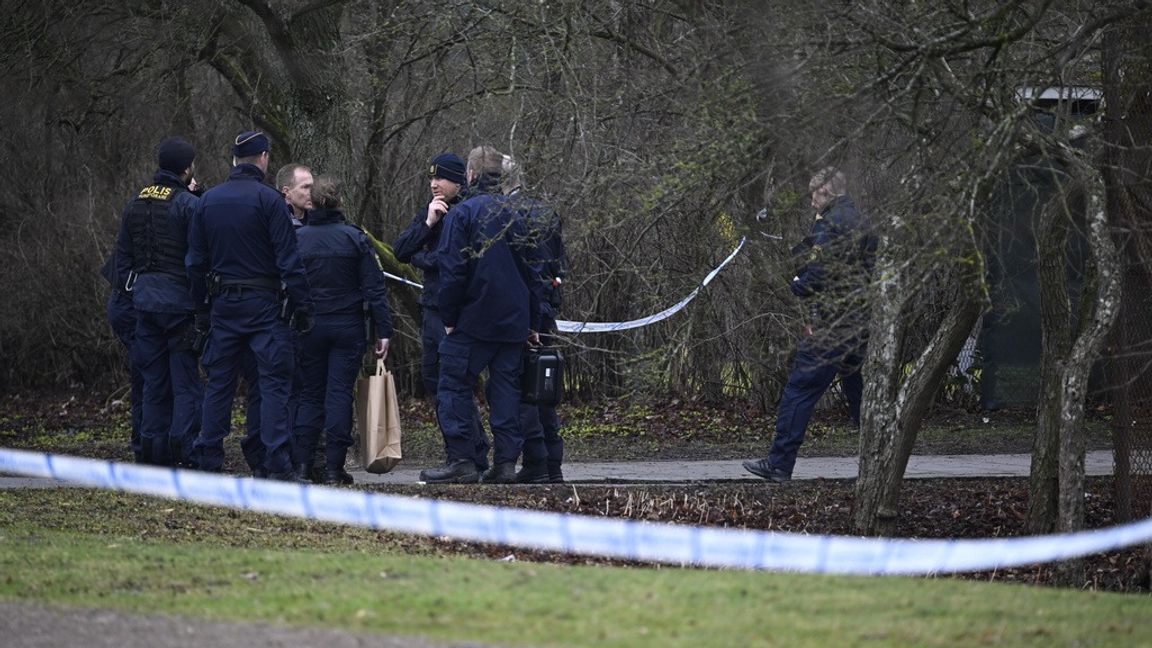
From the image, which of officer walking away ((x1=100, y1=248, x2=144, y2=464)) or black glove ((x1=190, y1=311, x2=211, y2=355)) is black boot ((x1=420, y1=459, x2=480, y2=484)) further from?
officer walking away ((x1=100, y1=248, x2=144, y2=464))

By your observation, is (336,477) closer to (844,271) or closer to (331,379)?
(331,379)

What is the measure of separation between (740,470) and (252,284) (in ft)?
13.6

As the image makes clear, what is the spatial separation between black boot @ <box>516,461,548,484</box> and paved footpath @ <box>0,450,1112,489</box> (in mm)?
336

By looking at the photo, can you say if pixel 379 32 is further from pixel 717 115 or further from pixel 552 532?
pixel 552 532

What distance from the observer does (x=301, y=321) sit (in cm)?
1012

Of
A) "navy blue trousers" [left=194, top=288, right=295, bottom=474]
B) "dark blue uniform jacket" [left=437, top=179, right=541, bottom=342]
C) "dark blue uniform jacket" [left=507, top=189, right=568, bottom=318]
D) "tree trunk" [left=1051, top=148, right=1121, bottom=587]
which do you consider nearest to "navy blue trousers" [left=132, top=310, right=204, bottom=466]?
"navy blue trousers" [left=194, top=288, right=295, bottom=474]

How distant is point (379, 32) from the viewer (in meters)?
11.0

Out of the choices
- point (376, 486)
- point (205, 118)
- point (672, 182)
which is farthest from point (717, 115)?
point (205, 118)

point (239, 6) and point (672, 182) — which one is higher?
point (239, 6)

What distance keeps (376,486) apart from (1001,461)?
17.1 feet

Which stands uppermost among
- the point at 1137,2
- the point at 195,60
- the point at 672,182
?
the point at 195,60

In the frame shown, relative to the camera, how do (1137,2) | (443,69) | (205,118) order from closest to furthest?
(1137,2)
(443,69)
(205,118)

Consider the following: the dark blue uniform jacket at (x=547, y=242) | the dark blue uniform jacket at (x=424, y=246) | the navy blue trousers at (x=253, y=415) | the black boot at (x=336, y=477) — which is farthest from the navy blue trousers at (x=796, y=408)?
the navy blue trousers at (x=253, y=415)

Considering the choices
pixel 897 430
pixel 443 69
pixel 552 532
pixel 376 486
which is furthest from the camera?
pixel 443 69
